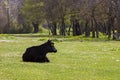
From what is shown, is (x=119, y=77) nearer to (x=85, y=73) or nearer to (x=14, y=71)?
(x=85, y=73)

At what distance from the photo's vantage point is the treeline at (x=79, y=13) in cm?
7856

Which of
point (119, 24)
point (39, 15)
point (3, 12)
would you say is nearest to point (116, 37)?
point (119, 24)

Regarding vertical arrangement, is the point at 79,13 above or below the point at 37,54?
above

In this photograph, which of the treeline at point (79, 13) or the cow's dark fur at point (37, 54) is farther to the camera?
the treeline at point (79, 13)

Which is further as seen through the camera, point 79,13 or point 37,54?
point 79,13

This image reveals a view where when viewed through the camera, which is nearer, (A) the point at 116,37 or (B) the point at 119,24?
(A) the point at 116,37

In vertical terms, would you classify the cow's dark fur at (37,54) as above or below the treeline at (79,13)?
below

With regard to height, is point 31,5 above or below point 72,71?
above

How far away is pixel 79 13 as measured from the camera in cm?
8756

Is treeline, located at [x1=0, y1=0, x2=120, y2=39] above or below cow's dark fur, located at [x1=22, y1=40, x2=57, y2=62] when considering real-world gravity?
above

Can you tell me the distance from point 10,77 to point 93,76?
12.2 ft

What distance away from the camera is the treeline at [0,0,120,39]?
7856 cm

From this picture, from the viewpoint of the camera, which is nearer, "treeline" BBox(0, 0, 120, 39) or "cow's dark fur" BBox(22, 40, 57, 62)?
"cow's dark fur" BBox(22, 40, 57, 62)

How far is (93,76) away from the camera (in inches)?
714
